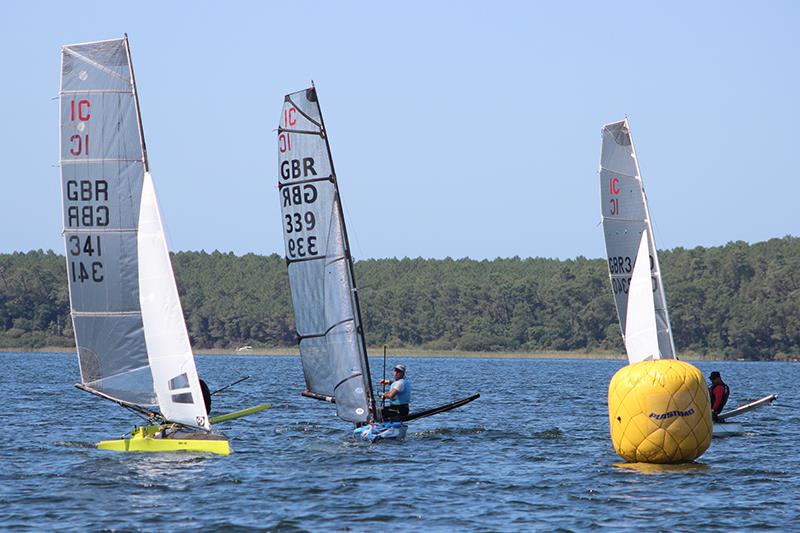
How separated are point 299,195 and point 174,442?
21.0 feet

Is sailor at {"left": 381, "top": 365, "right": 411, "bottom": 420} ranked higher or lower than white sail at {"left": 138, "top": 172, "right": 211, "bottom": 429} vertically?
lower

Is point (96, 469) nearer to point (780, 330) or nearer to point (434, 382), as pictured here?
point (434, 382)

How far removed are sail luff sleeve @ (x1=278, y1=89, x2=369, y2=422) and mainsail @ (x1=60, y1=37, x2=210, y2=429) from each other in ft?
13.7

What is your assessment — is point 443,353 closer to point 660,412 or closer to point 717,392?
point 717,392

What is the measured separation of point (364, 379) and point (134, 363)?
5418mm

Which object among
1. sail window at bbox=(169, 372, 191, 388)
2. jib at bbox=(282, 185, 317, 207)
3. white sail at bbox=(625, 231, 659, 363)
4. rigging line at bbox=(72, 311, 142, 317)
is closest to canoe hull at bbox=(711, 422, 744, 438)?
white sail at bbox=(625, 231, 659, 363)

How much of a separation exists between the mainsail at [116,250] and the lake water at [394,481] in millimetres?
1567

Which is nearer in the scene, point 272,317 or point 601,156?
point 601,156

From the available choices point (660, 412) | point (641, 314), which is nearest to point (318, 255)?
point (660, 412)

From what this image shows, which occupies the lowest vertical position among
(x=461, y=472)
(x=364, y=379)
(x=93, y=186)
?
(x=461, y=472)

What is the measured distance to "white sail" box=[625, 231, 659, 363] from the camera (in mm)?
33844

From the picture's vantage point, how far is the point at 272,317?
5974 inches

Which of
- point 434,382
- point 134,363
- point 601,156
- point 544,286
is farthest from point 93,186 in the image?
point 544,286

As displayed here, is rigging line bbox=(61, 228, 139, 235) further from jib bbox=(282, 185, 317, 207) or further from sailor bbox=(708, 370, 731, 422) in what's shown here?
sailor bbox=(708, 370, 731, 422)
